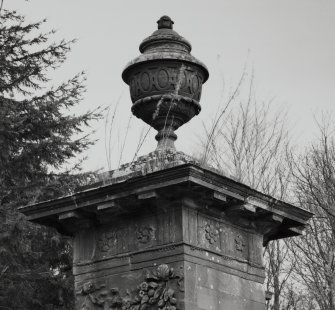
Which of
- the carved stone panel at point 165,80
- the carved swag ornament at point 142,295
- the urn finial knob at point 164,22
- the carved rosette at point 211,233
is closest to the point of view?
the carved swag ornament at point 142,295

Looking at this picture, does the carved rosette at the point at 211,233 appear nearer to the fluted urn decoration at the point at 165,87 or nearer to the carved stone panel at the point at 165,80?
the fluted urn decoration at the point at 165,87

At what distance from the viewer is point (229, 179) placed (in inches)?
286

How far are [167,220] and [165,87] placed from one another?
155 centimetres

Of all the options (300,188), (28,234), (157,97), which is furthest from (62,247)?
(157,97)

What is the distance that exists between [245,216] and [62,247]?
32.9 ft

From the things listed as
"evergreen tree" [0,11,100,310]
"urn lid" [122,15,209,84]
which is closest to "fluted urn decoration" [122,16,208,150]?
"urn lid" [122,15,209,84]

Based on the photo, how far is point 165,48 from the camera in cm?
826

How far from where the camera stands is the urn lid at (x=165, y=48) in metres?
8.03

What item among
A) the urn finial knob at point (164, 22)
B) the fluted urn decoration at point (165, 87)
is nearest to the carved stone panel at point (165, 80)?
the fluted urn decoration at point (165, 87)

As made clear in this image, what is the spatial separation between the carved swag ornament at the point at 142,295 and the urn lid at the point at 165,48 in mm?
2345

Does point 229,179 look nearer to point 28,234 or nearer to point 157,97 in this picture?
point 157,97

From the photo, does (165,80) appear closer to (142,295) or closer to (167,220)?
(167,220)

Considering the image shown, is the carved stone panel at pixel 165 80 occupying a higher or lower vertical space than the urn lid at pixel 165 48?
lower

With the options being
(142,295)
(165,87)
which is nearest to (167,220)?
(142,295)
